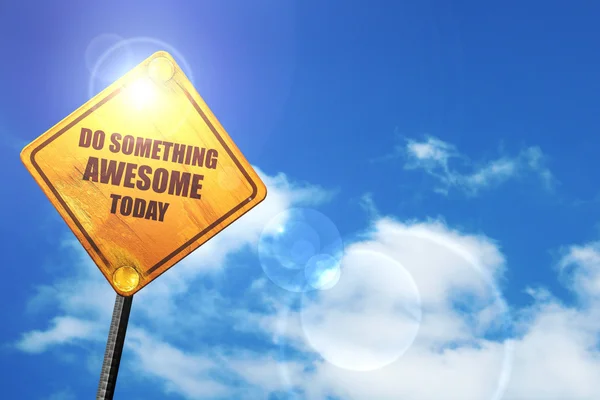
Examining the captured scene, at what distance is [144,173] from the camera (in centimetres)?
295

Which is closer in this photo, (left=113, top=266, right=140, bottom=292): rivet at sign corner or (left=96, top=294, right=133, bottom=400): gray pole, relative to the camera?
(left=96, top=294, right=133, bottom=400): gray pole

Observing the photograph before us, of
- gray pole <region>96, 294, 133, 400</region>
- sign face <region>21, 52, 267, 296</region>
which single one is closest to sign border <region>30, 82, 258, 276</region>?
sign face <region>21, 52, 267, 296</region>

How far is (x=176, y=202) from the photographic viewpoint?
2.93 m

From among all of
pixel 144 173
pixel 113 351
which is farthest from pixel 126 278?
pixel 144 173

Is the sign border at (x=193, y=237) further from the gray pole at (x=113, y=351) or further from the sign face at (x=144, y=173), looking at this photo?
the gray pole at (x=113, y=351)

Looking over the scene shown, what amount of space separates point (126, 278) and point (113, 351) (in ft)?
1.20

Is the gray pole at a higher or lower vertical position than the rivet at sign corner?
lower

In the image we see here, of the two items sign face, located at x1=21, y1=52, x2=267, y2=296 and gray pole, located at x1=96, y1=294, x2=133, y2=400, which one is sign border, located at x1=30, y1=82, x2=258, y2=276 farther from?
gray pole, located at x1=96, y1=294, x2=133, y2=400

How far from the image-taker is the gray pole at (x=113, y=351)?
2633 mm

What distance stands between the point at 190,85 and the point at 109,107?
0.45 metres

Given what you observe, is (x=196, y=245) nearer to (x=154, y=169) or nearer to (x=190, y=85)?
(x=154, y=169)

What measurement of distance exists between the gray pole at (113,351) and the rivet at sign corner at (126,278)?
0.07m

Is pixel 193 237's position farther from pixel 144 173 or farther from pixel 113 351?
pixel 113 351

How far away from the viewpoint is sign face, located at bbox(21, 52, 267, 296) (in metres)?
2.89
